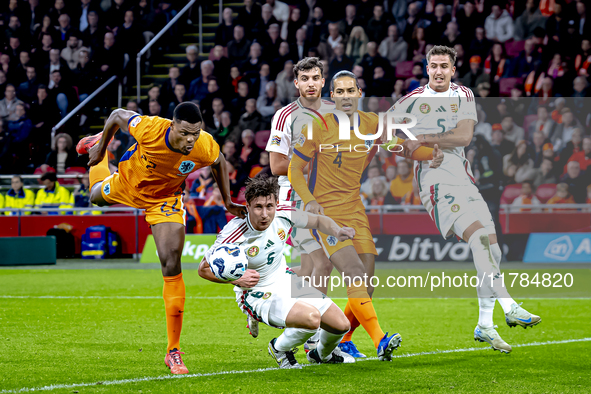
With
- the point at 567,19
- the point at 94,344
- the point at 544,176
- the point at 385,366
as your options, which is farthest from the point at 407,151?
the point at 567,19

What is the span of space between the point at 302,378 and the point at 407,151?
94.1 inches

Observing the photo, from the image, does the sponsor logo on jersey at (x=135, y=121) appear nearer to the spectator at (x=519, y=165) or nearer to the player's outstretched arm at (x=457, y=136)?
the player's outstretched arm at (x=457, y=136)

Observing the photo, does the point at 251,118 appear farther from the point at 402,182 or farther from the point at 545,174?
the point at 545,174

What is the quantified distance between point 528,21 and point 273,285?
1282 cm

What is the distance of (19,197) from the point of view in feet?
51.8

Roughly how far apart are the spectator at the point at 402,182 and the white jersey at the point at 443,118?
137 inches

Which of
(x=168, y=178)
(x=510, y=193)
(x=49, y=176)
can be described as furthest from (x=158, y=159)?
(x=49, y=176)

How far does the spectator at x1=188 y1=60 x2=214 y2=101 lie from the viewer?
17031 mm

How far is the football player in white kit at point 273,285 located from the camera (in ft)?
16.9

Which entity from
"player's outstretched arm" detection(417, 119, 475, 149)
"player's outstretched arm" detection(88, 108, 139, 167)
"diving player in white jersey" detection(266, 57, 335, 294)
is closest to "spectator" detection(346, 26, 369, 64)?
"diving player in white jersey" detection(266, 57, 335, 294)

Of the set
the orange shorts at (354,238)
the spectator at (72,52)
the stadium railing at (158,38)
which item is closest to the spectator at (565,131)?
the orange shorts at (354,238)

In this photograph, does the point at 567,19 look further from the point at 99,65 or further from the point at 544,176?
the point at 99,65

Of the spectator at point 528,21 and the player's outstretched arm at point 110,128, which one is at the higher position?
the spectator at point 528,21

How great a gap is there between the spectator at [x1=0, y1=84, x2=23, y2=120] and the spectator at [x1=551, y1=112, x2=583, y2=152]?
12292 millimetres
